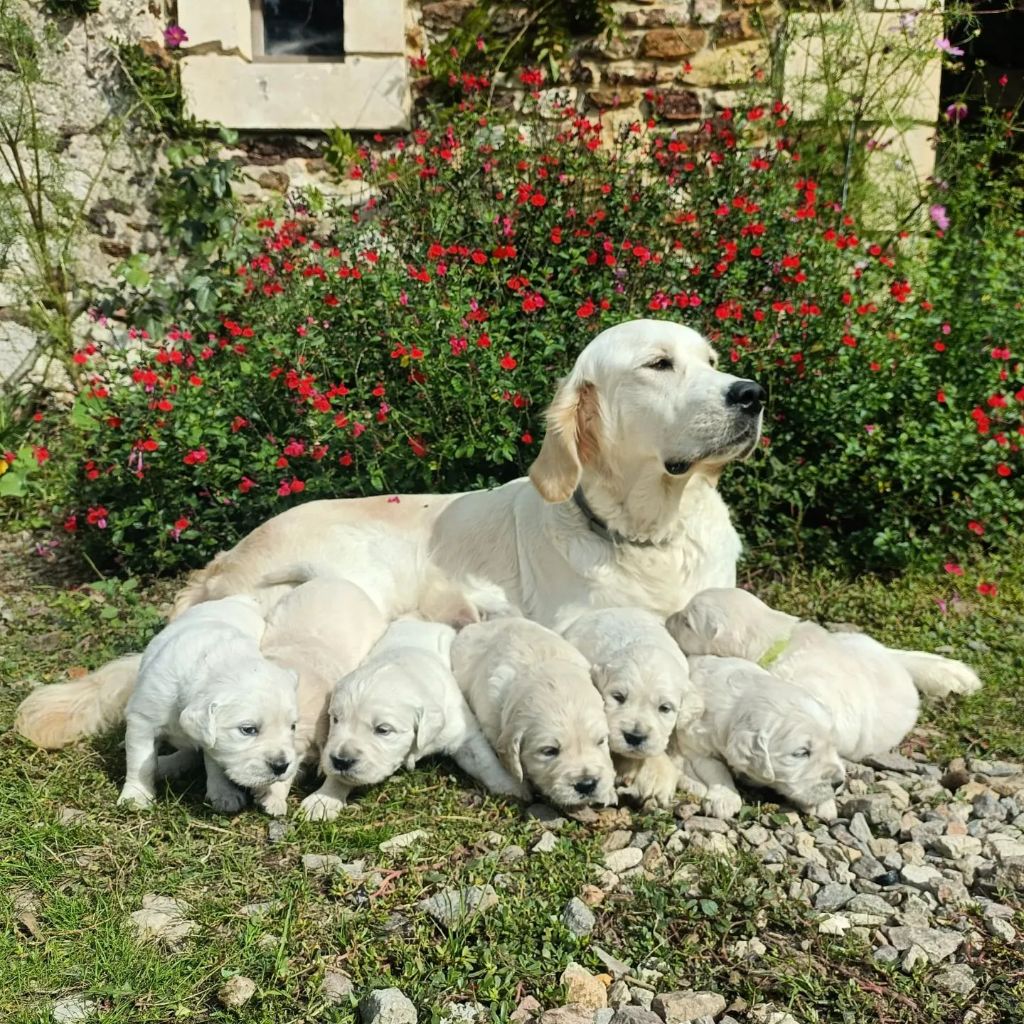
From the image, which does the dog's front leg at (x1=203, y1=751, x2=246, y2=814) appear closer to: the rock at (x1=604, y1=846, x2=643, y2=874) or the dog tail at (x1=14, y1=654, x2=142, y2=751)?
the dog tail at (x1=14, y1=654, x2=142, y2=751)

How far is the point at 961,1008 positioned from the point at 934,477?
3.32 meters

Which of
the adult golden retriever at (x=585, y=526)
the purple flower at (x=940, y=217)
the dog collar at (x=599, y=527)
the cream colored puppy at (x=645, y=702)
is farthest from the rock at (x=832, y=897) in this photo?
the purple flower at (x=940, y=217)

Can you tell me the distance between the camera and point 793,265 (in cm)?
526

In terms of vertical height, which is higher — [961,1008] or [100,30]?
[100,30]

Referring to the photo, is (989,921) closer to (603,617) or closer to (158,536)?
(603,617)

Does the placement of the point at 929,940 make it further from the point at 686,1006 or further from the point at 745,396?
the point at 745,396

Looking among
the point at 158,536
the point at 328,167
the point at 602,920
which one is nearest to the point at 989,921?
the point at 602,920

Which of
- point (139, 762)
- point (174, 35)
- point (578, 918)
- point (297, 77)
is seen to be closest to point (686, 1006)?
point (578, 918)

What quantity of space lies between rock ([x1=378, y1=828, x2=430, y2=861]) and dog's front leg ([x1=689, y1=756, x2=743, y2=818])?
0.89 meters

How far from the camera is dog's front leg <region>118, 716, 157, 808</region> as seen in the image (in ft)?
10.7

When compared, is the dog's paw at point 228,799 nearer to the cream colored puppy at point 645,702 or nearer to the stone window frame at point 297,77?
the cream colored puppy at point 645,702

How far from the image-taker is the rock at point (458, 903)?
2646 millimetres

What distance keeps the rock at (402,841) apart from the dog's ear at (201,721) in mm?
595

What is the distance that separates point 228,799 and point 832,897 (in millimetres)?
1829
